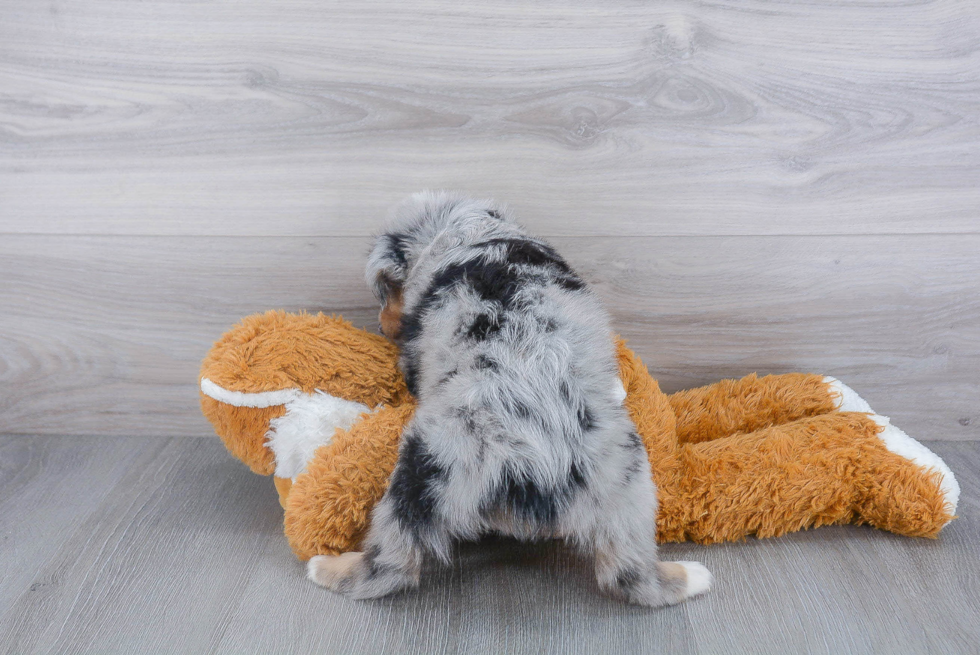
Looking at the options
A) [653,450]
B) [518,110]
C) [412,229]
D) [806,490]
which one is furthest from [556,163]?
[806,490]

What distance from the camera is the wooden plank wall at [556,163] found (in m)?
1.32

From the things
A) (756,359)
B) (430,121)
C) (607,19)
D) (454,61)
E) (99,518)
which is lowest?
(99,518)

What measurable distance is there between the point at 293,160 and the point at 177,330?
17.8 inches

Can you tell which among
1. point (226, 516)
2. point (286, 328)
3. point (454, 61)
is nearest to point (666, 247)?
point (454, 61)

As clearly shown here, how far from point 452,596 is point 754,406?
2.21ft

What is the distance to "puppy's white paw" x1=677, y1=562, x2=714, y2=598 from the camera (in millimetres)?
1052

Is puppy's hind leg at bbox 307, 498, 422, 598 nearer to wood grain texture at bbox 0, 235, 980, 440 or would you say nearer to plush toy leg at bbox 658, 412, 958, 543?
plush toy leg at bbox 658, 412, 958, 543

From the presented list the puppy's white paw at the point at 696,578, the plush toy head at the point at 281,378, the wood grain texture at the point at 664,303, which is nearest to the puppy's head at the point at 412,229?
the plush toy head at the point at 281,378

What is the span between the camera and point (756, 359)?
1483 millimetres

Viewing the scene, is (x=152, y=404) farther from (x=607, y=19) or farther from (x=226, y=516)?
(x=607, y=19)

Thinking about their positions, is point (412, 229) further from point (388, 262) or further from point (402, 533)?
point (402, 533)

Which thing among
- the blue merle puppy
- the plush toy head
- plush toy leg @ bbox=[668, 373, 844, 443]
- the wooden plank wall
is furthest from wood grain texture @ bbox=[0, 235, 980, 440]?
the blue merle puppy

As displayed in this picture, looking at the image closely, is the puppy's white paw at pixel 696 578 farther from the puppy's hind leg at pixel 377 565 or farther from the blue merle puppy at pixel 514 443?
A: the puppy's hind leg at pixel 377 565

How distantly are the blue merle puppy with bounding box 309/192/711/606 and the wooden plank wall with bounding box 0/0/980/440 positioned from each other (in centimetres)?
37
